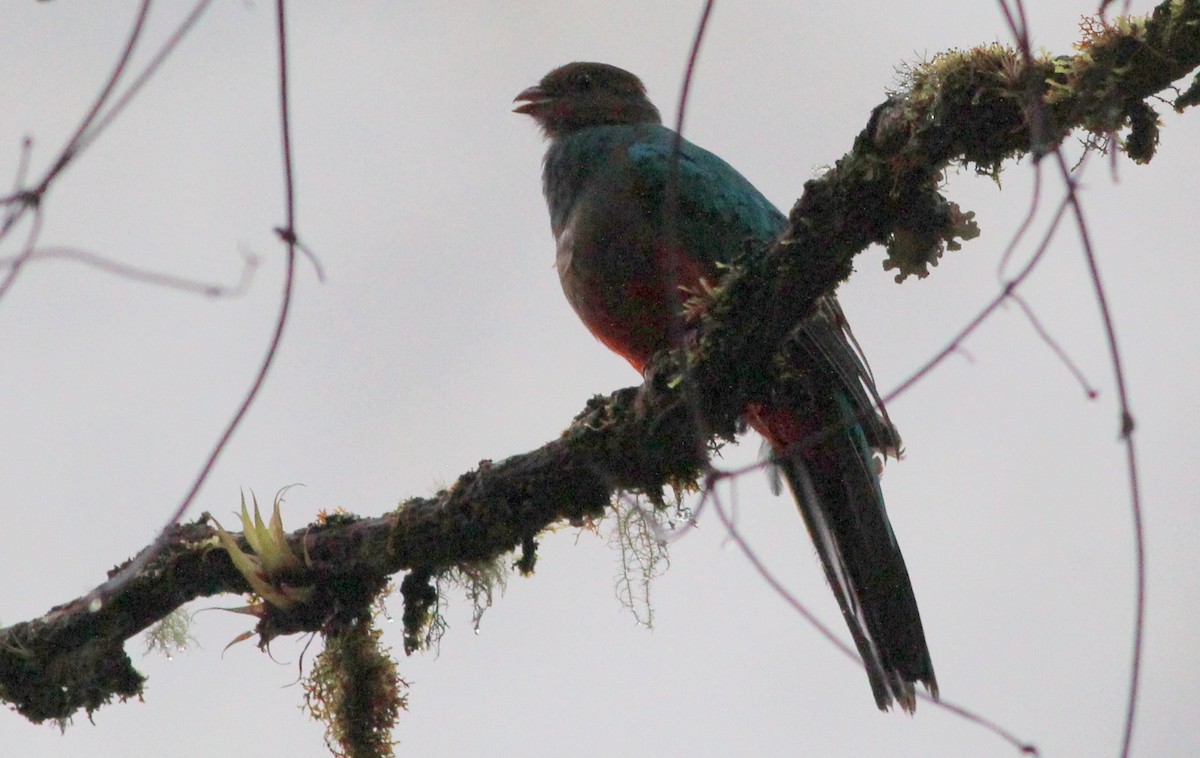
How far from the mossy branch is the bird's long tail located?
0.61 metres

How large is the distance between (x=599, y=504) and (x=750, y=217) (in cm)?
132

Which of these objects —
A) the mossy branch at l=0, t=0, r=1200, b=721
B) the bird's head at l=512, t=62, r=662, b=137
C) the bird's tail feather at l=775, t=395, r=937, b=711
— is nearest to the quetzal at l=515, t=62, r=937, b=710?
the bird's tail feather at l=775, t=395, r=937, b=711

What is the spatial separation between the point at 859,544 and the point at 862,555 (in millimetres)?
33

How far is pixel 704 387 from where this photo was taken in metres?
2.96

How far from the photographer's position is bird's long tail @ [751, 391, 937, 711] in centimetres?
368

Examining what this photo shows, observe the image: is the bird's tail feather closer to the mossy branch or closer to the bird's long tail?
the bird's long tail

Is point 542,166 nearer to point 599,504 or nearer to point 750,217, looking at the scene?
point 750,217

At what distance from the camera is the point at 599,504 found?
3375 mm

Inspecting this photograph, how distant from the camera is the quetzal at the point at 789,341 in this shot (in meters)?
3.63

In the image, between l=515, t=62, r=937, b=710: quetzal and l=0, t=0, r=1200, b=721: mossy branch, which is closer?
l=0, t=0, r=1200, b=721: mossy branch

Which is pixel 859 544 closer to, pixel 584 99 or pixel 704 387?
pixel 704 387

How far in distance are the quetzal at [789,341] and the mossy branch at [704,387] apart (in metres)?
0.32

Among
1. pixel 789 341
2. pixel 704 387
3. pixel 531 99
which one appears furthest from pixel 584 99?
pixel 704 387

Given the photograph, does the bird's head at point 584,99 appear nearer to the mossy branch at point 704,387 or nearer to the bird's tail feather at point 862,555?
the bird's tail feather at point 862,555
